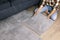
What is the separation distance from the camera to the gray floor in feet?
6.47

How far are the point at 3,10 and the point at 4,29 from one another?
40cm

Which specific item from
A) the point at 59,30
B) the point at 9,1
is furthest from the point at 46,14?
the point at 59,30

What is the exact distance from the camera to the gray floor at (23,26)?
1972 millimetres

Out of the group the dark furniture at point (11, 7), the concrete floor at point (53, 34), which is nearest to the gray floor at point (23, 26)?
the dark furniture at point (11, 7)

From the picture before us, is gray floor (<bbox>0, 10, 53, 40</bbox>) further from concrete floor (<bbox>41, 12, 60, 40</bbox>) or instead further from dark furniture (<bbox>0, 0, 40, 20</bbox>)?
concrete floor (<bbox>41, 12, 60, 40</bbox>)

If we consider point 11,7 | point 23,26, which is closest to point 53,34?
point 23,26

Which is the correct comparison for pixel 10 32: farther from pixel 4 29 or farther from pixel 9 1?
pixel 9 1

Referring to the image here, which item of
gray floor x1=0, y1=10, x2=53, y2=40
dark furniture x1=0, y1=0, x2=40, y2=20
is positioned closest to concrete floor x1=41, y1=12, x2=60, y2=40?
gray floor x1=0, y1=10, x2=53, y2=40

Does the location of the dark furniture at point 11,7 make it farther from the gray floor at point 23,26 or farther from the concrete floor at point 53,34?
the concrete floor at point 53,34

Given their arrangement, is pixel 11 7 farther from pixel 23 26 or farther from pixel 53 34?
pixel 53 34

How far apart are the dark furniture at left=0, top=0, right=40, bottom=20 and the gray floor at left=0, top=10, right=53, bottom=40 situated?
0.43 feet

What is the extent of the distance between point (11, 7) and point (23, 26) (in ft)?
1.64

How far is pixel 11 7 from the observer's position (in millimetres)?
2307

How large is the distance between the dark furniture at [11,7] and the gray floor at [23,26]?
0.13m
